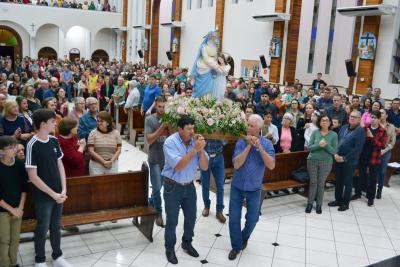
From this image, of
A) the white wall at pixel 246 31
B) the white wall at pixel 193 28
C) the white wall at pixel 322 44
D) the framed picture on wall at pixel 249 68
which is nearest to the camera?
the white wall at pixel 322 44

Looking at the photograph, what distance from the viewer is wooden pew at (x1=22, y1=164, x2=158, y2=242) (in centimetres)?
493

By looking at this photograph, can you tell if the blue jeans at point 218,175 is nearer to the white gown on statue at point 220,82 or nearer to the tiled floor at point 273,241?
the tiled floor at point 273,241

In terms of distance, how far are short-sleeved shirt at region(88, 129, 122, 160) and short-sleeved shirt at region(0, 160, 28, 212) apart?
1274 millimetres

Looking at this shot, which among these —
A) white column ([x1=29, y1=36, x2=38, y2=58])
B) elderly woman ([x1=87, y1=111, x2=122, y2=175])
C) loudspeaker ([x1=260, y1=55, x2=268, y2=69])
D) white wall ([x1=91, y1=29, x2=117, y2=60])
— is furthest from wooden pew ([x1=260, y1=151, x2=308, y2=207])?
white wall ([x1=91, y1=29, x2=117, y2=60])

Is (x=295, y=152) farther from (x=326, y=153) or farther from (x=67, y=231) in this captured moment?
(x=67, y=231)

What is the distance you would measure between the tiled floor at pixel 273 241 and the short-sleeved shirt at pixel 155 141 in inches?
37.4

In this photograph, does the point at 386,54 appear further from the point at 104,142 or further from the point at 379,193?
the point at 104,142

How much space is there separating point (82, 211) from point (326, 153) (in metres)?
3.63

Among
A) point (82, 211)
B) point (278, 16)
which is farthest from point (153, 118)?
point (278, 16)

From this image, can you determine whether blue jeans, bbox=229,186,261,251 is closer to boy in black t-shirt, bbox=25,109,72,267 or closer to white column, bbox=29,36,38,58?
boy in black t-shirt, bbox=25,109,72,267

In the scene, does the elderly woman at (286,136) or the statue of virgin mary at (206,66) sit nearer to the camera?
the statue of virgin mary at (206,66)

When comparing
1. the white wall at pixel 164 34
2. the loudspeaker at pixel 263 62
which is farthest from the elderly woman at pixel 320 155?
the white wall at pixel 164 34

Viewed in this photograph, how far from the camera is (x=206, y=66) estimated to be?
6.86 metres

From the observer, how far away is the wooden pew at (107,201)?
4.93 meters
